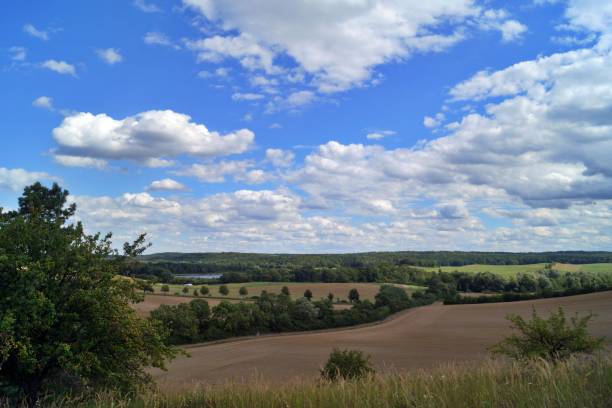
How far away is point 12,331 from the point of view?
10547mm

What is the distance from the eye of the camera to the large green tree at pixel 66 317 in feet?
37.3

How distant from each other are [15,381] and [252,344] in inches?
1901

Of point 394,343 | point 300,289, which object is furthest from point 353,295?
point 394,343

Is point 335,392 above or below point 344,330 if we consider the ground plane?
above

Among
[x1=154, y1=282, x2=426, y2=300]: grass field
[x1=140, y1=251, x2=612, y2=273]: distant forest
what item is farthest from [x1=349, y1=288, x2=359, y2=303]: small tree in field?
[x1=140, y1=251, x2=612, y2=273]: distant forest

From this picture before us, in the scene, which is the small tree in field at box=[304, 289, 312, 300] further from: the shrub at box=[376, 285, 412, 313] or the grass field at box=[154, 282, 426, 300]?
the shrub at box=[376, 285, 412, 313]

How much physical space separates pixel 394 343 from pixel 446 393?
53.6m

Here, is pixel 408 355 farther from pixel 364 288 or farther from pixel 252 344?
pixel 364 288

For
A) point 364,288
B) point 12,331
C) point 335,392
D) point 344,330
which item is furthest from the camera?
point 364,288

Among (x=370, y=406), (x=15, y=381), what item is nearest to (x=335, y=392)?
(x=370, y=406)

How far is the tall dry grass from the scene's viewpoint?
5004 mm

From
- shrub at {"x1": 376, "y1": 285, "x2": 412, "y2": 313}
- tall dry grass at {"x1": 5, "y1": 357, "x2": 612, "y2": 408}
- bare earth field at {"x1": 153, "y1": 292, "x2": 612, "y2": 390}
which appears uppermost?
tall dry grass at {"x1": 5, "y1": 357, "x2": 612, "y2": 408}

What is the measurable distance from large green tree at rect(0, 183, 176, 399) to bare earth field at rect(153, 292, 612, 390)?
21.5 m

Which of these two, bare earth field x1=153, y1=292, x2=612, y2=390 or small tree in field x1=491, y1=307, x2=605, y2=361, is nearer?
small tree in field x1=491, y1=307, x2=605, y2=361
